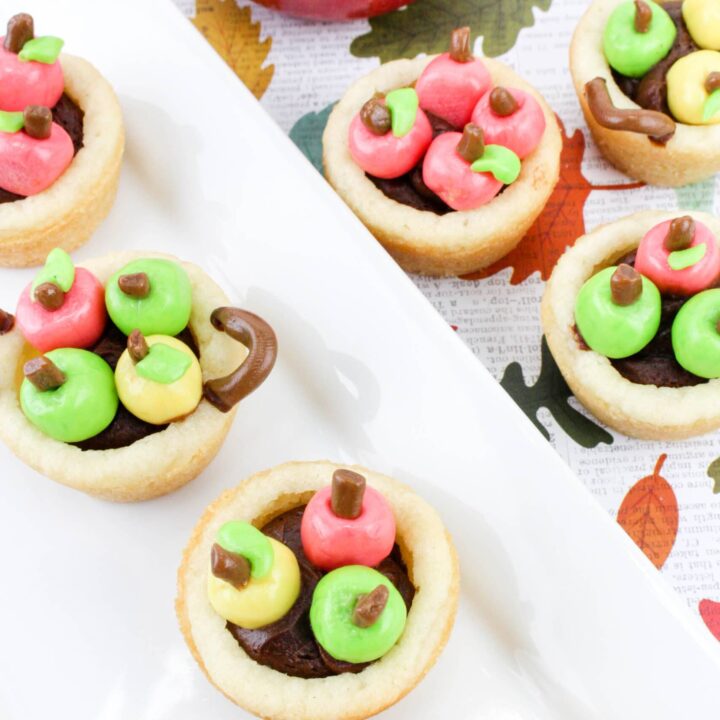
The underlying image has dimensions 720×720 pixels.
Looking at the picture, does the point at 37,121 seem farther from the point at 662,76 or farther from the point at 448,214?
the point at 662,76

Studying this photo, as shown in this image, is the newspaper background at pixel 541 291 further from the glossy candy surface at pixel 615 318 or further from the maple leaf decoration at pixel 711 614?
the glossy candy surface at pixel 615 318

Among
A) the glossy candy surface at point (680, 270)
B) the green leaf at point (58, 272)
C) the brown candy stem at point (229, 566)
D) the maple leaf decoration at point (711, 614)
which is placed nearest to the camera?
the brown candy stem at point (229, 566)

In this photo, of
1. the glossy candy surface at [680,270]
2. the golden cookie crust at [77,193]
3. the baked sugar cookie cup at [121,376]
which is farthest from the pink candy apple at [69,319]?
the glossy candy surface at [680,270]

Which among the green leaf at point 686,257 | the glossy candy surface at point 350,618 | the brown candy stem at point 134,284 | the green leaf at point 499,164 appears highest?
the green leaf at point 499,164

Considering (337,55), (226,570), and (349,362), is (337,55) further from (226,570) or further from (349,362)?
(226,570)

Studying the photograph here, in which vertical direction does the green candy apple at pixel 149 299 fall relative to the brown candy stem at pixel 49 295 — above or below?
below

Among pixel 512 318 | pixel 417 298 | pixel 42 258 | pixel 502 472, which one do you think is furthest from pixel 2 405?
pixel 512 318
